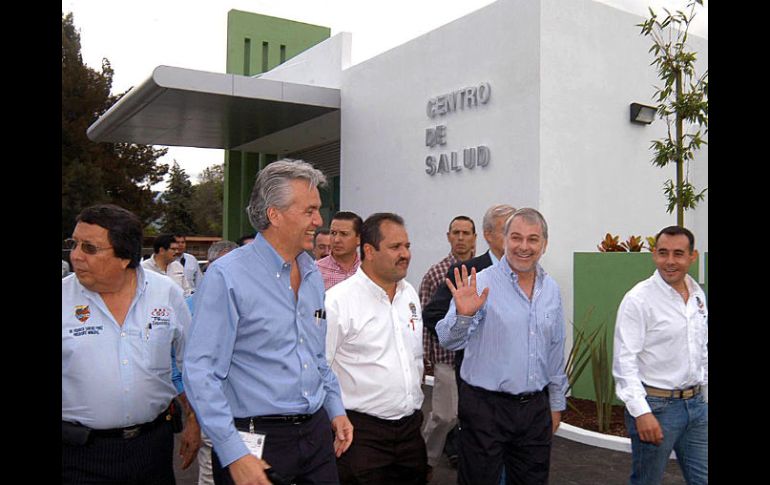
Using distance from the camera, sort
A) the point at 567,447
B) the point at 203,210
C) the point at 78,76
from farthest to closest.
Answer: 1. the point at 203,210
2. the point at 78,76
3. the point at 567,447

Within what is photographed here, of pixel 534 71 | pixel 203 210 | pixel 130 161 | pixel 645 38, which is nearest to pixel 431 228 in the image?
pixel 534 71

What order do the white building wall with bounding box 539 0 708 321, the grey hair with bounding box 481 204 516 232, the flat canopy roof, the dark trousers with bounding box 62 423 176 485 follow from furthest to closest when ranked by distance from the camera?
1. the flat canopy roof
2. the white building wall with bounding box 539 0 708 321
3. the grey hair with bounding box 481 204 516 232
4. the dark trousers with bounding box 62 423 176 485

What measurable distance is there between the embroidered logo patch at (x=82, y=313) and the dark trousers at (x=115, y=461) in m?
0.49

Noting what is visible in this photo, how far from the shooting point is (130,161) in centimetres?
3297

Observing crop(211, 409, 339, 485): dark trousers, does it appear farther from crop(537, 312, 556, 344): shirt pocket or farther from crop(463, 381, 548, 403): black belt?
crop(537, 312, 556, 344): shirt pocket

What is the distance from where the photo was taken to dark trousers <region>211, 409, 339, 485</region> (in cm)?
256

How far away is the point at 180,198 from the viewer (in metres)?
49.1

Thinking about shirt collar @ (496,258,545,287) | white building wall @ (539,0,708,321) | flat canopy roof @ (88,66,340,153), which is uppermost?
flat canopy roof @ (88,66,340,153)

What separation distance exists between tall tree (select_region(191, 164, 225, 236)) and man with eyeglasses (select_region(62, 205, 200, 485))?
155ft

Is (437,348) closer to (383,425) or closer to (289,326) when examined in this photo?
(383,425)

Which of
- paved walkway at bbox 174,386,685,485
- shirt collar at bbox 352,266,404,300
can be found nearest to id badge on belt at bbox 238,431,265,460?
shirt collar at bbox 352,266,404,300

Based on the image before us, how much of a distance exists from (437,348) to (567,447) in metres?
1.63

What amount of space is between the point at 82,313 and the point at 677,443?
10.4ft
